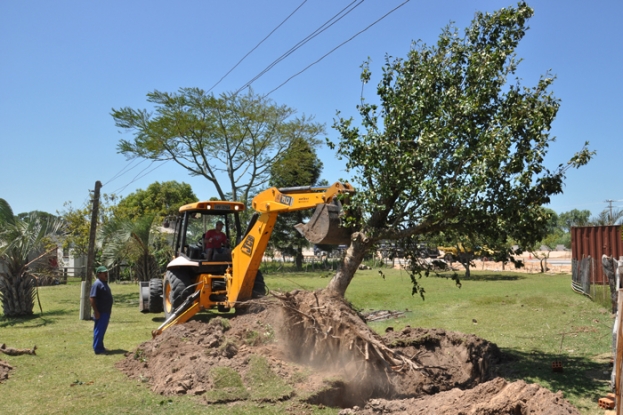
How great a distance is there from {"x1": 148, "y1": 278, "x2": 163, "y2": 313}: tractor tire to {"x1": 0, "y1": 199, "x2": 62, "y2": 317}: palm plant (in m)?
3.30

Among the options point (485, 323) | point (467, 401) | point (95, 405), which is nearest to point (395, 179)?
point (467, 401)

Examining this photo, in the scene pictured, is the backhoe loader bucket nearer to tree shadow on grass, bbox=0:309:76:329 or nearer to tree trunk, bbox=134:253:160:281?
tree shadow on grass, bbox=0:309:76:329

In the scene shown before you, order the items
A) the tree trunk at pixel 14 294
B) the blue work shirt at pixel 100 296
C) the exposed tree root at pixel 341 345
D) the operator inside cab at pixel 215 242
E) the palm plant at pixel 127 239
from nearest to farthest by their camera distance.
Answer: the exposed tree root at pixel 341 345
the blue work shirt at pixel 100 296
the operator inside cab at pixel 215 242
the tree trunk at pixel 14 294
the palm plant at pixel 127 239

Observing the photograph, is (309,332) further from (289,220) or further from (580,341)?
(289,220)

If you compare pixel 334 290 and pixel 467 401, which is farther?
pixel 334 290

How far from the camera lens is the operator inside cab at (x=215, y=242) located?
13.2 m

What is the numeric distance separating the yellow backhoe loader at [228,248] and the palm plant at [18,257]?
4.33 m

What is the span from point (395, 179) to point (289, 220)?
3418 centimetres

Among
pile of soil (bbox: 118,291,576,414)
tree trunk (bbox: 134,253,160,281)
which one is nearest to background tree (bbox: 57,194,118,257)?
tree trunk (bbox: 134,253,160,281)

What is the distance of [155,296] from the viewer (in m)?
16.4

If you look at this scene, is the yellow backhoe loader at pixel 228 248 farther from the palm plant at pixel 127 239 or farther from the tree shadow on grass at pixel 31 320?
the palm plant at pixel 127 239

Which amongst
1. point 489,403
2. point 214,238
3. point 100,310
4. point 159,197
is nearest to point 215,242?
point 214,238

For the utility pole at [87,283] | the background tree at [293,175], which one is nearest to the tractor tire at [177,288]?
the utility pole at [87,283]

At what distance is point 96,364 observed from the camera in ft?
33.1
